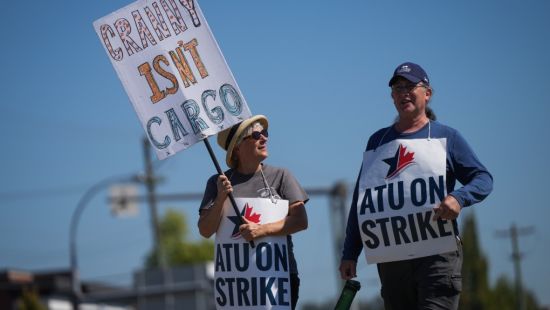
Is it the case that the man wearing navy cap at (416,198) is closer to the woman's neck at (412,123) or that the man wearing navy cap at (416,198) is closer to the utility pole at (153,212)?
the woman's neck at (412,123)

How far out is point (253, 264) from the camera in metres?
7.14

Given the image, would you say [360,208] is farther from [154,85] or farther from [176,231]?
[176,231]

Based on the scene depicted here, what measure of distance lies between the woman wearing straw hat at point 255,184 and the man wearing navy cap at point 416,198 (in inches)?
19.9

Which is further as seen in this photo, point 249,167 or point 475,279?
point 475,279

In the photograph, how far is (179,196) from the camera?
26.6 metres

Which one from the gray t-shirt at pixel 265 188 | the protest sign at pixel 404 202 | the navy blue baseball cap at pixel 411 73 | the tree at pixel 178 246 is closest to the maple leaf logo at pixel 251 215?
the gray t-shirt at pixel 265 188

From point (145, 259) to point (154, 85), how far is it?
8443 cm

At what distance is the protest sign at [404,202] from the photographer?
6473 millimetres

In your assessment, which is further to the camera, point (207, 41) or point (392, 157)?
point (207, 41)

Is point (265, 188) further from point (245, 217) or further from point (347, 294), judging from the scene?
point (347, 294)

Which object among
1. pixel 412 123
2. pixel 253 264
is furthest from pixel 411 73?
pixel 253 264

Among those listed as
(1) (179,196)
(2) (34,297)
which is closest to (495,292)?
(2) (34,297)

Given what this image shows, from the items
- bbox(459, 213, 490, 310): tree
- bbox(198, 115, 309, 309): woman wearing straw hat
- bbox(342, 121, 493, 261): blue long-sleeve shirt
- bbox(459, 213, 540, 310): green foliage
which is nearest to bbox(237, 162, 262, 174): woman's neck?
bbox(198, 115, 309, 309): woman wearing straw hat

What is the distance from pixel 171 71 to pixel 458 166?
227 centimetres
